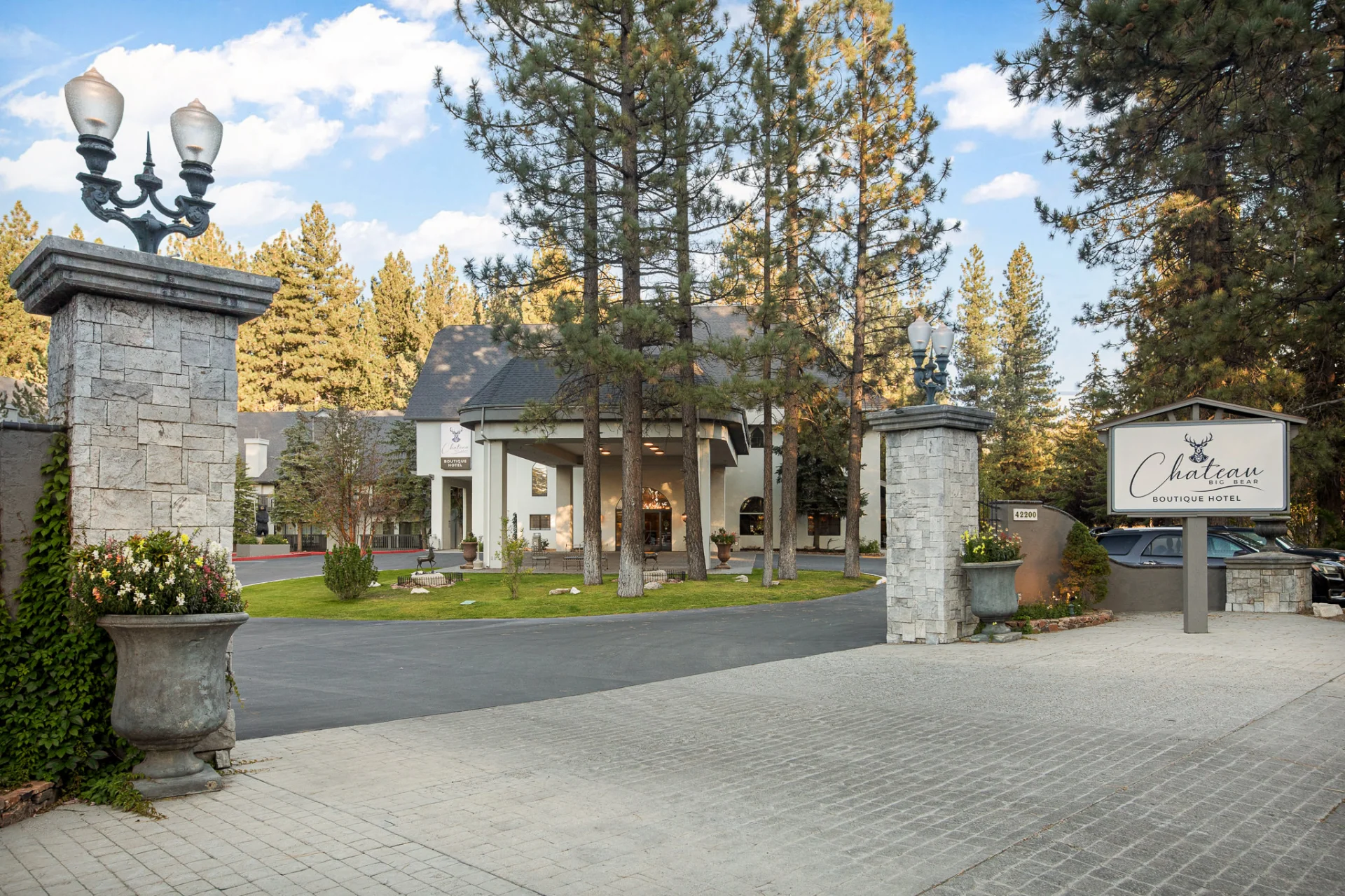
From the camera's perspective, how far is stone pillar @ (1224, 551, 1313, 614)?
1548 cm

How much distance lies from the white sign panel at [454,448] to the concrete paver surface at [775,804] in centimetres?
3375

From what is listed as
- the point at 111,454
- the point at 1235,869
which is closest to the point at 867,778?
the point at 1235,869

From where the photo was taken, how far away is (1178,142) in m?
11.8

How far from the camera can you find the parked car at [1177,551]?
1598cm

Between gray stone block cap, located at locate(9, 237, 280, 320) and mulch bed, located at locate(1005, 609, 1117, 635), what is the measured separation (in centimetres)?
1049

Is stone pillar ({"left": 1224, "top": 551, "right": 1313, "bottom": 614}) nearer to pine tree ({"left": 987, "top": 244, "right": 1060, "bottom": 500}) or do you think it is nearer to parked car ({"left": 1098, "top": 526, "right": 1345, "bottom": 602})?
parked car ({"left": 1098, "top": 526, "right": 1345, "bottom": 602})

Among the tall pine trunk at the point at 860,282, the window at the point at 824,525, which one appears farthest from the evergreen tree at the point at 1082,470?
the tall pine trunk at the point at 860,282

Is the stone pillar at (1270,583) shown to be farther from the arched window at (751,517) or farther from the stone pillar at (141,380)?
the arched window at (751,517)

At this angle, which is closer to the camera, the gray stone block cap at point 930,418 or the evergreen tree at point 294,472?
the gray stone block cap at point 930,418

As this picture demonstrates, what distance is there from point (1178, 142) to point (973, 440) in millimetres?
4743

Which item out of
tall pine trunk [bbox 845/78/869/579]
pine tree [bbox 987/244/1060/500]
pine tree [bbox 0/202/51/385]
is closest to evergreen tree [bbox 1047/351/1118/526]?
pine tree [bbox 987/244/1060/500]

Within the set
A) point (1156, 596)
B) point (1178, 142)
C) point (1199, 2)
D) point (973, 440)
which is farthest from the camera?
point (1156, 596)

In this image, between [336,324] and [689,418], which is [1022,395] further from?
[336,324]

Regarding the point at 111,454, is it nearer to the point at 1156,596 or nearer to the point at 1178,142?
the point at 1178,142
